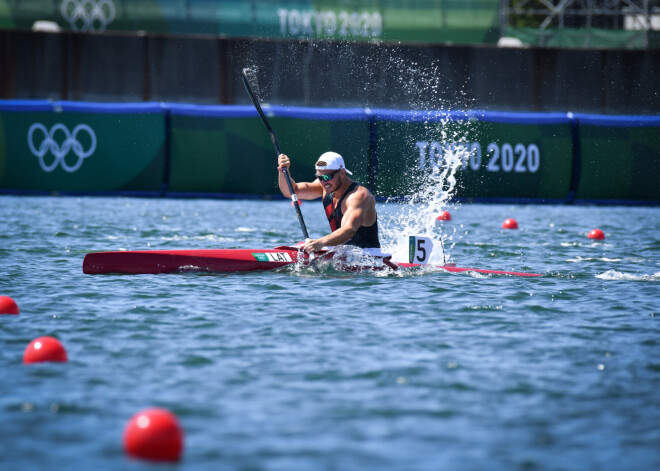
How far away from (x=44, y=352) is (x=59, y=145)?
13256mm

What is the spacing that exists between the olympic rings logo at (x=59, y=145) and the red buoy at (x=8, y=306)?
11340 millimetres

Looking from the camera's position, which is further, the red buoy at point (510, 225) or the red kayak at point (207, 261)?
the red buoy at point (510, 225)

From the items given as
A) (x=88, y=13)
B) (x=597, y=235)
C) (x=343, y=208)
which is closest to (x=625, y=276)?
(x=343, y=208)

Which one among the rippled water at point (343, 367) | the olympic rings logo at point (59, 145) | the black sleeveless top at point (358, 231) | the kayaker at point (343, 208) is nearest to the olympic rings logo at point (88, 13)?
the olympic rings logo at point (59, 145)

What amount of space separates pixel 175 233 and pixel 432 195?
815cm

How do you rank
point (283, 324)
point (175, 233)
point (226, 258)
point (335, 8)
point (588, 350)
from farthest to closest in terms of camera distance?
point (335, 8), point (175, 233), point (226, 258), point (283, 324), point (588, 350)

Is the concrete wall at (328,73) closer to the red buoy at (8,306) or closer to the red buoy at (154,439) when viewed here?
the red buoy at (8,306)

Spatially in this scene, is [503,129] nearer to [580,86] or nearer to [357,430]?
[580,86]

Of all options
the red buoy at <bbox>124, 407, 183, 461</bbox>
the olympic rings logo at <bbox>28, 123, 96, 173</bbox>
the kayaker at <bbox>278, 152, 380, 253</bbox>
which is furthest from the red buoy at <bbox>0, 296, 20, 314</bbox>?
the olympic rings logo at <bbox>28, 123, 96, 173</bbox>

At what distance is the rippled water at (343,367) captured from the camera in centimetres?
480

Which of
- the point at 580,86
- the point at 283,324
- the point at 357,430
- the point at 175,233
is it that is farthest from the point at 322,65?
the point at 357,430

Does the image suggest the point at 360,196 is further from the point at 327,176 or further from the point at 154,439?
the point at 154,439

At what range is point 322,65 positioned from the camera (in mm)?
24219

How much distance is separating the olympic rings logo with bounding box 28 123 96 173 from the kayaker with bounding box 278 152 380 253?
30.5 ft
